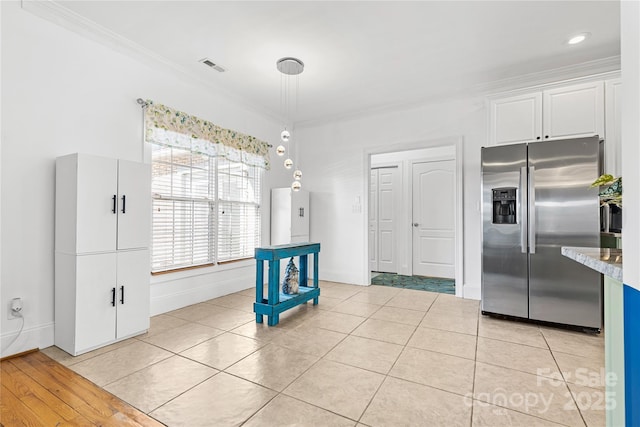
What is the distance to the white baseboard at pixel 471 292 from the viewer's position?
12.9 ft

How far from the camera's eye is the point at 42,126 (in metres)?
2.47

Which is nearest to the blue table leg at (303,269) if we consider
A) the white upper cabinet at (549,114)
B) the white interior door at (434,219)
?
the white upper cabinet at (549,114)

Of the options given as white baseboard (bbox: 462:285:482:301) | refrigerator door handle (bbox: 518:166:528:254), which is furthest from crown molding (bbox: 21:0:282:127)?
white baseboard (bbox: 462:285:482:301)

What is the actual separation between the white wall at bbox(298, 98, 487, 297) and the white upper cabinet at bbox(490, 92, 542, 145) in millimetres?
339

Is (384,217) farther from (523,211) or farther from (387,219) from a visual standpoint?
(523,211)

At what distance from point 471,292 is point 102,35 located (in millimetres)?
4979

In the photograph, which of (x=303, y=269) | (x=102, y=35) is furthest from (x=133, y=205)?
(x=303, y=269)

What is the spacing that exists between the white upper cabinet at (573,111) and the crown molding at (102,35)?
392 cm

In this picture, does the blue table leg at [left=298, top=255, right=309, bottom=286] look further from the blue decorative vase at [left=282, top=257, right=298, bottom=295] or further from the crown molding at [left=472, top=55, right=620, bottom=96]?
the crown molding at [left=472, top=55, right=620, bottom=96]

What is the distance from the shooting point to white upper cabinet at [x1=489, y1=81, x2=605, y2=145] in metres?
3.13

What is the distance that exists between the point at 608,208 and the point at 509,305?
139 cm

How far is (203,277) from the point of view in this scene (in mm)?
3795

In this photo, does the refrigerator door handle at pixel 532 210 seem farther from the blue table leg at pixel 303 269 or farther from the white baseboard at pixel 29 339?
the white baseboard at pixel 29 339

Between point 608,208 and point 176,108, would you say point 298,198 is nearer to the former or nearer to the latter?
point 176,108
